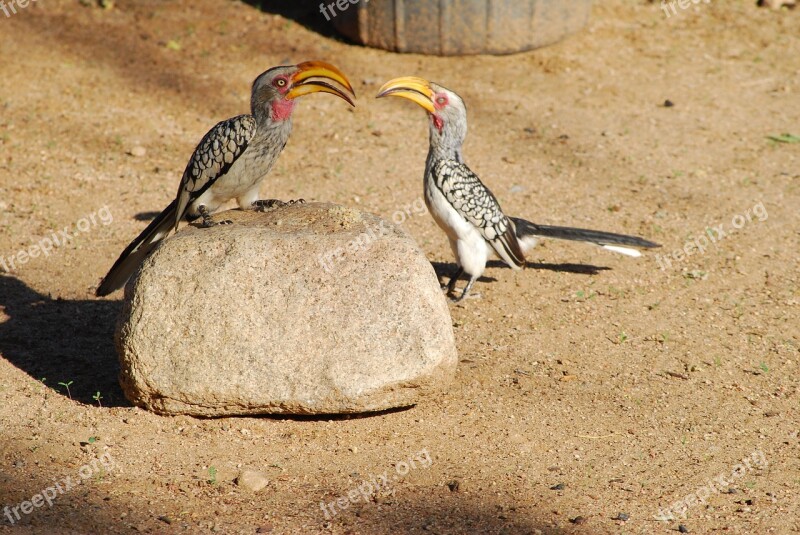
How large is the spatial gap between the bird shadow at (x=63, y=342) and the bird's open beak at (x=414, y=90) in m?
2.46

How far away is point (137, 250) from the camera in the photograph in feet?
18.5

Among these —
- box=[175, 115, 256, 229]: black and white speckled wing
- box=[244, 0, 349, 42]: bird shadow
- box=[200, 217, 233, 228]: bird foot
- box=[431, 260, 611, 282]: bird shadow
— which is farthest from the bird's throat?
box=[244, 0, 349, 42]: bird shadow

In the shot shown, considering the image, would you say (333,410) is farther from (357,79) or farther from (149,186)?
(357,79)

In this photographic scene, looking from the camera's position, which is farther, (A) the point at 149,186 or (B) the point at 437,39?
(B) the point at 437,39

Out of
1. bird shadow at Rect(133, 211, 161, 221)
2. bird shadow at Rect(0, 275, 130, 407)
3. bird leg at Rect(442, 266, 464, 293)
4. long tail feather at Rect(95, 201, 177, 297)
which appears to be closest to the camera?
bird shadow at Rect(0, 275, 130, 407)

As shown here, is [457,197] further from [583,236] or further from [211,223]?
[211,223]

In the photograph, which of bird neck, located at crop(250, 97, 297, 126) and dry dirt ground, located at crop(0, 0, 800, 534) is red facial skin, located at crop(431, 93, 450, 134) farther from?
dry dirt ground, located at crop(0, 0, 800, 534)

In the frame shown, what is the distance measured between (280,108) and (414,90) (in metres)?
1.14

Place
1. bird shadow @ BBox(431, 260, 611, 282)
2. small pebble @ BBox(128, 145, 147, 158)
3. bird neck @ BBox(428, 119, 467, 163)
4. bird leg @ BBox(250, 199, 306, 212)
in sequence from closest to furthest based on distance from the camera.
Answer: bird leg @ BBox(250, 199, 306, 212) → bird neck @ BBox(428, 119, 467, 163) → bird shadow @ BBox(431, 260, 611, 282) → small pebble @ BBox(128, 145, 147, 158)

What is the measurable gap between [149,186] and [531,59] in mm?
4934

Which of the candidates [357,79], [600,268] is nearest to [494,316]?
[600,268]

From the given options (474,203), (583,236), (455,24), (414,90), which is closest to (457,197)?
(474,203)

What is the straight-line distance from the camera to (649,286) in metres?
6.78

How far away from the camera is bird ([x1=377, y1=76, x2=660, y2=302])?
6.36m
